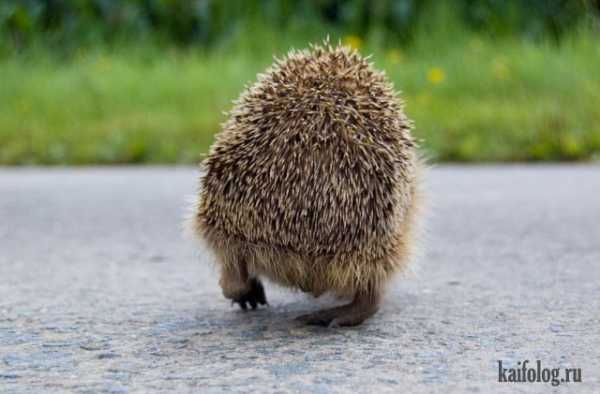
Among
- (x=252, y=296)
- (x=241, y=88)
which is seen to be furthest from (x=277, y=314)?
(x=241, y=88)

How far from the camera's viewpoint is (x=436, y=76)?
10875 millimetres

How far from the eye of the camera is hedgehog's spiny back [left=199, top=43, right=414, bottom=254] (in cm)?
328

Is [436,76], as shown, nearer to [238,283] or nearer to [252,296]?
[252,296]

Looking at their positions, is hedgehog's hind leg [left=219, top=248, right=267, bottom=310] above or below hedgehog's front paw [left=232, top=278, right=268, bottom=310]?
above

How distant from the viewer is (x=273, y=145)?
A: 333 centimetres

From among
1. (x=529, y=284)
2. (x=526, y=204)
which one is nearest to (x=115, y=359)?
(x=529, y=284)

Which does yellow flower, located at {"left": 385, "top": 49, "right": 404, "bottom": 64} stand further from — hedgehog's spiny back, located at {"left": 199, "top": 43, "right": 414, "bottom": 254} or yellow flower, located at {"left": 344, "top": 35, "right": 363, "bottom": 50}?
hedgehog's spiny back, located at {"left": 199, "top": 43, "right": 414, "bottom": 254}

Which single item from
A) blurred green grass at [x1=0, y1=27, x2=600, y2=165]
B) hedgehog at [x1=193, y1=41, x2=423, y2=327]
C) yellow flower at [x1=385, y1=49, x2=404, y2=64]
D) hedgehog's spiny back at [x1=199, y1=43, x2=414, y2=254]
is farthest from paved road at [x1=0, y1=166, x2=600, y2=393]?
yellow flower at [x1=385, y1=49, x2=404, y2=64]

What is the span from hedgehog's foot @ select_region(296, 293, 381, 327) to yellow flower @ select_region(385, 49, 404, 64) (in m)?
8.10

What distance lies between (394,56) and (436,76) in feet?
2.79

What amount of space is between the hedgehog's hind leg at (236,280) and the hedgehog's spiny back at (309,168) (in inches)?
4.0

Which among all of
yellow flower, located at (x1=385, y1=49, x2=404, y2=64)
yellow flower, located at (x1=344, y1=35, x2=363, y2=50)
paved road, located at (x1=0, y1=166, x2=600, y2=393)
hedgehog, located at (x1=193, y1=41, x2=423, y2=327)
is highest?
yellow flower, located at (x1=344, y1=35, x2=363, y2=50)

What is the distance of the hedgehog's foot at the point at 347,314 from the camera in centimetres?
338

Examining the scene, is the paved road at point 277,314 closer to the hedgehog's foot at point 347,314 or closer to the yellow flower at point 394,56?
the hedgehog's foot at point 347,314
